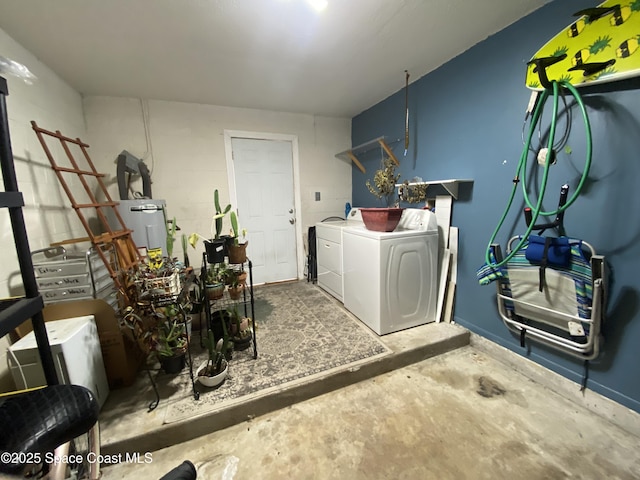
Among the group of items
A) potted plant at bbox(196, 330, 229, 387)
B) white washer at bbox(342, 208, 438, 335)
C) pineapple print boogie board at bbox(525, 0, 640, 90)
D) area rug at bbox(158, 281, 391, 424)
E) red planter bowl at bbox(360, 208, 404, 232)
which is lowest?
area rug at bbox(158, 281, 391, 424)

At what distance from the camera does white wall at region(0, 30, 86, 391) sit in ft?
4.91

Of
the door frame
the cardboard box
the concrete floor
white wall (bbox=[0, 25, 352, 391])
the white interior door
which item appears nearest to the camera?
the concrete floor

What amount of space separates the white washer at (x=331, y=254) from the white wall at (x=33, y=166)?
90.6 inches

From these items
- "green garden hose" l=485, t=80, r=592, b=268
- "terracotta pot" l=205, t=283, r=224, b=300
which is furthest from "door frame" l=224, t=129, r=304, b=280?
"green garden hose" l=485, t=80, r=592, b=268

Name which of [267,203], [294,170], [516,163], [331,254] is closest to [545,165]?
[516,163]

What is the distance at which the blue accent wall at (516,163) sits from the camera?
1.32m

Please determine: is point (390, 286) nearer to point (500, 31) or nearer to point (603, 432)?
point (603, 432)

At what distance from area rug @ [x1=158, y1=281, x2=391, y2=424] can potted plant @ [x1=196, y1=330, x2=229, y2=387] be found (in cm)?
5

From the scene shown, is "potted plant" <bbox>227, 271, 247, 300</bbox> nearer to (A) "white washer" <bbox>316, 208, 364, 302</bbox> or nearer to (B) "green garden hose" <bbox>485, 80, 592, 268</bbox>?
(A) "white washer" <bbox>316, 208, 364, 302</bbox>

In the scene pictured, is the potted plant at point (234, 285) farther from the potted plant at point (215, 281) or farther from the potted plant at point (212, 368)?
the potted plant at point (212, 368)

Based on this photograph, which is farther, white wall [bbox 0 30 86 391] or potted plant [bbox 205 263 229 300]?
potted plant [bbox 205 263 229 300]

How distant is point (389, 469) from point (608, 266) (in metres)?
1.58

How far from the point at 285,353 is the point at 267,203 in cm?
199

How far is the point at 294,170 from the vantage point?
134 inches
